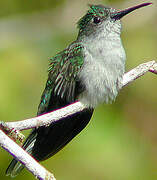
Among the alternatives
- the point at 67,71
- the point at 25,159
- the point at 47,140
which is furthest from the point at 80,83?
the point at 25,159

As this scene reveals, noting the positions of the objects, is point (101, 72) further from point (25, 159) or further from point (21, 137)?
point (25, 159)

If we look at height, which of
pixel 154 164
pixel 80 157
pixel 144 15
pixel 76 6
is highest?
pixel 76 6

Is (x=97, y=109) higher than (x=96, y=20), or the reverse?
(x=96, y=20)

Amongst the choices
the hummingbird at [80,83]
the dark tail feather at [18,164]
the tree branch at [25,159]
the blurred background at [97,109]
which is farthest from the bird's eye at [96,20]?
the tree branch at [25,159]

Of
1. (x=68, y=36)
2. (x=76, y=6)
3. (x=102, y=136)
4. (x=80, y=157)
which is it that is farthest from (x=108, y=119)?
(x=76, y=6)

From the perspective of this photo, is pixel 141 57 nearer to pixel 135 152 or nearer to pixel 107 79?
pixel 135 152

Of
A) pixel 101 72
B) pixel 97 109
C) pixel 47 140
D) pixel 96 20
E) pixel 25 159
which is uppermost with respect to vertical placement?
pixel 96 20

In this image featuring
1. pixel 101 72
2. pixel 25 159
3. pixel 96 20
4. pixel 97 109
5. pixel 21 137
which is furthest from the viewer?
pixel 97 109
